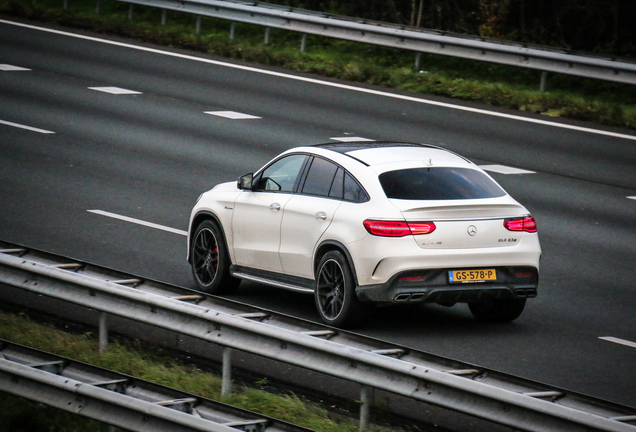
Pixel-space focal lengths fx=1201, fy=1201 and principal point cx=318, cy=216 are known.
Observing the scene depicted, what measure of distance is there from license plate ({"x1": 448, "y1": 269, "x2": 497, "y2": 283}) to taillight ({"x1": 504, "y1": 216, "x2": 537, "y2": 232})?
427 millimetres

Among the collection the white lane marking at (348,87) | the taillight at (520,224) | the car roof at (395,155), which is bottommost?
the white lane marking at (348,87)

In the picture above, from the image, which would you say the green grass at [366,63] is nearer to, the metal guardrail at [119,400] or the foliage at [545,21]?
the foliage at [545,21]

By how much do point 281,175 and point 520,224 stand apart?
2526 mm

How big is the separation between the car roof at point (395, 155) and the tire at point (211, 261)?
1458mm

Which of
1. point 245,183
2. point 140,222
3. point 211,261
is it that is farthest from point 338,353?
point 140,222

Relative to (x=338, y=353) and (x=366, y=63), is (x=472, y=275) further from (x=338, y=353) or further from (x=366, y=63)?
(x=366, y=63)

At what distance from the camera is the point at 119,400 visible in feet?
23.3

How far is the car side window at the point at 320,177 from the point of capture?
11.0 m

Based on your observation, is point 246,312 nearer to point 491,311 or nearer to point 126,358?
point 126,358

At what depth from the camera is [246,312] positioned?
9000 millimetres

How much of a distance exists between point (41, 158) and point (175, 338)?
28.3ft

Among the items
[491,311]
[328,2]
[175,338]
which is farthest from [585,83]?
[175,338]

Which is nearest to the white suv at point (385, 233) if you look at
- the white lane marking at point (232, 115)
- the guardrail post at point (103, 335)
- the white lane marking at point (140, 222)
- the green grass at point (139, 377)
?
the green grass at point (139, 377)

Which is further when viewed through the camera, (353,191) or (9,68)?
(9,68)
